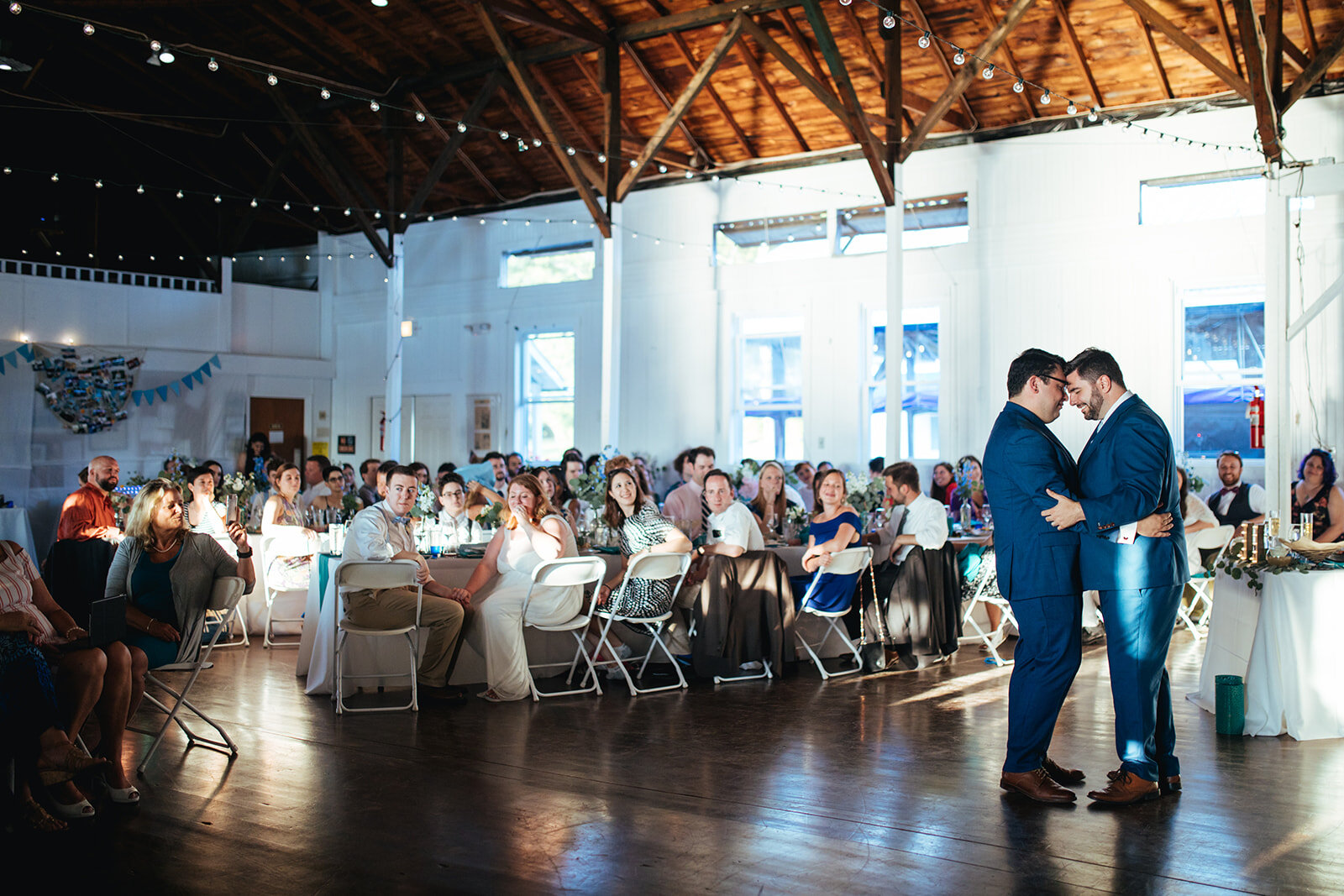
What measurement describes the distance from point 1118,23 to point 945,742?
8.26 m

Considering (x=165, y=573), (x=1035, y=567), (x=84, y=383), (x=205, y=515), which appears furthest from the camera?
(x=84, y=383)

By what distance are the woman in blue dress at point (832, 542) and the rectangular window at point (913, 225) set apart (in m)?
6.45

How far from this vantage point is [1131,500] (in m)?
3.89

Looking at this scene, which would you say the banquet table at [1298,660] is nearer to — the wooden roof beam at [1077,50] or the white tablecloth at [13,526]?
the wooden roof beam at [1077,50]

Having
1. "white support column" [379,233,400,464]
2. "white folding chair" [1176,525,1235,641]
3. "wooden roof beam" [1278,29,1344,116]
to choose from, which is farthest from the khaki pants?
"white support column" [379,233,400,464]

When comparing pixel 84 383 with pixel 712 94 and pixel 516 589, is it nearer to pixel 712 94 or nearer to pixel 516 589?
pixel 712 94

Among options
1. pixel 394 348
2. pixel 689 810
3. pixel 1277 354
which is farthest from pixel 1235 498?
pixel 394 348

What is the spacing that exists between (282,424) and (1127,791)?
14.9 m

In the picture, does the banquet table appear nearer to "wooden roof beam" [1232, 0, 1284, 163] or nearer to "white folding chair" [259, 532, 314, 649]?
"wooden roof beam" [1232, 0, 1284, 163]

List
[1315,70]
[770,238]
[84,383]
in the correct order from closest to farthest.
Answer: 1. [1315,70]
2. [770,238]
3. [84,383]

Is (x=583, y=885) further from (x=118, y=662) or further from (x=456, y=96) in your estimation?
(x=456, y=96)

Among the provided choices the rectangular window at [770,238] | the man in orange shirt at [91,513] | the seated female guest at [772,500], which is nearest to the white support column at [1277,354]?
the seated female guest at [772,500]

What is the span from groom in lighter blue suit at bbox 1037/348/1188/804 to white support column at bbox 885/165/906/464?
751cm

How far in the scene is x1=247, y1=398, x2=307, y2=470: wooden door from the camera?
16.5m
